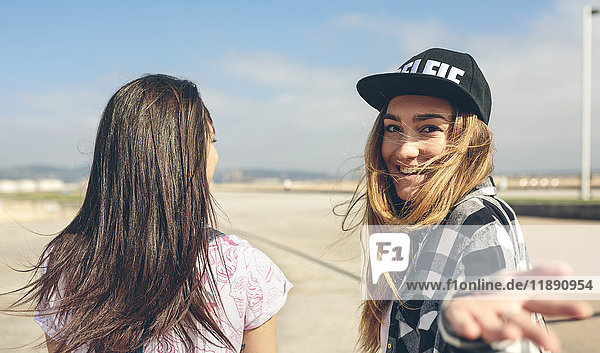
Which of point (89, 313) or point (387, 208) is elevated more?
point (387, 208)

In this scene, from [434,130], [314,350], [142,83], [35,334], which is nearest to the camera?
[142,83]

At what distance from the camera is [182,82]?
1683 mm

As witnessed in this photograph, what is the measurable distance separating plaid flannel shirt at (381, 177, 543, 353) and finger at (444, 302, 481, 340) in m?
0.54

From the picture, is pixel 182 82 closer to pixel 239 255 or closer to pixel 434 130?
pixel 239 255

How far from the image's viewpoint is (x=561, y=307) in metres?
0.74

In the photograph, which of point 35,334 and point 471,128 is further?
point 35,334

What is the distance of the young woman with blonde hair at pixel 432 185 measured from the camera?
4.74 ft

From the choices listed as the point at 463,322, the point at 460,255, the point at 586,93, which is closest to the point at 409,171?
the point at 460,255

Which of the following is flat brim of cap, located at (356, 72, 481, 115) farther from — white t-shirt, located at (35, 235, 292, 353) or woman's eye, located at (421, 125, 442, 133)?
white t-shirt, located at (35, 235, 292, 353)

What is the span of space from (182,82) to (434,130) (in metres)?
0.89

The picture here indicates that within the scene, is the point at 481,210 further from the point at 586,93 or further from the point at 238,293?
the point at 586,93

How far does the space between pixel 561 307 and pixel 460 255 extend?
2.30 ft

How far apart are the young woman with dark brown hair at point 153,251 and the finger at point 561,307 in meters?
1.02

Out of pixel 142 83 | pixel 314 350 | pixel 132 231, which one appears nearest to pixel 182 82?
pixel 142 83
